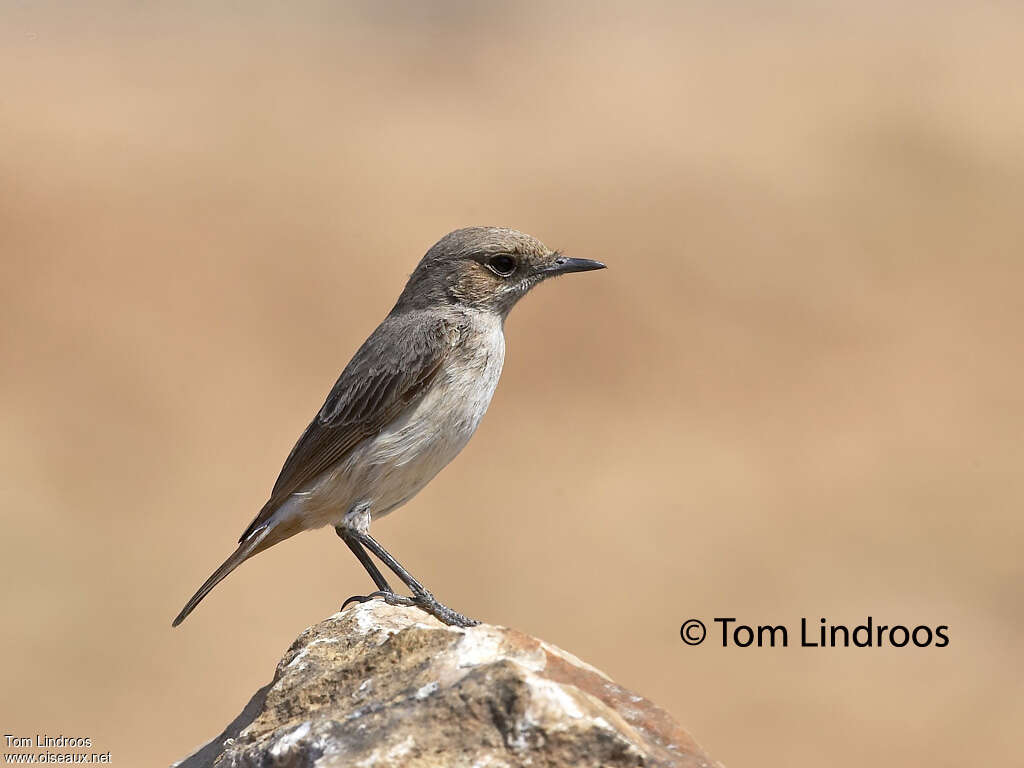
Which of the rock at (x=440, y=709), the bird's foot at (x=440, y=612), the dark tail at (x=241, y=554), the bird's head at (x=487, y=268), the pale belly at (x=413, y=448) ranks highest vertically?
the bird's head at (x=487, y=268)

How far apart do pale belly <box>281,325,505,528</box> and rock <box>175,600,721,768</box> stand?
1.19 meters

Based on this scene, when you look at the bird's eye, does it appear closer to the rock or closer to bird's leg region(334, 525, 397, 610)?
bird's leg region(334, 525, 397, 610)

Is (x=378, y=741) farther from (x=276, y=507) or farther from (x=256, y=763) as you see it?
(x=276, y=507)

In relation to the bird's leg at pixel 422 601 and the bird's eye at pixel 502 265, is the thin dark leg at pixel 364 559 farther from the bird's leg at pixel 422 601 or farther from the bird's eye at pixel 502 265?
the bird's eye at pixel 502 265

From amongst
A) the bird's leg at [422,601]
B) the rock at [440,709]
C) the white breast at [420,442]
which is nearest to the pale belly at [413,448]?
the white breast at [420,442]

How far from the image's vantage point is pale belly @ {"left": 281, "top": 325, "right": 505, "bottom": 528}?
20.4 feet

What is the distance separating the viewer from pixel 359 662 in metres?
4.73

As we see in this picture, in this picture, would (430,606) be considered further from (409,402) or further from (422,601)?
(409,402)

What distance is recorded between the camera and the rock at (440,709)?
3.95 m

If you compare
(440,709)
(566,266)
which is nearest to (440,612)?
(440,709)

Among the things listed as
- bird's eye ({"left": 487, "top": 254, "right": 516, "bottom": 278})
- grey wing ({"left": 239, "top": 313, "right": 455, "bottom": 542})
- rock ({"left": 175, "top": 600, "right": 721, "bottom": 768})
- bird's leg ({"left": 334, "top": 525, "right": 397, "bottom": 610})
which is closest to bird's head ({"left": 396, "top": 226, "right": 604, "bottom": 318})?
bird's eye ({"left": 487, "top": 254, "right": 516, "bottom": 278})

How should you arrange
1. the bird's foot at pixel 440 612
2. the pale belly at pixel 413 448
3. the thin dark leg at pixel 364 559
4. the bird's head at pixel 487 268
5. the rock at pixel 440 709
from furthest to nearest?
the bird's head at pixel 487 268
the thin dark leg at pixel 364 559
the pale belly at pixel 413 448
the bird's foot at pixel 440 612
the rock at pixel 440 709

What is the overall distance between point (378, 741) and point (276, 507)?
2769 mm

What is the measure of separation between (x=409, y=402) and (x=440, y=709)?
8.07ft
